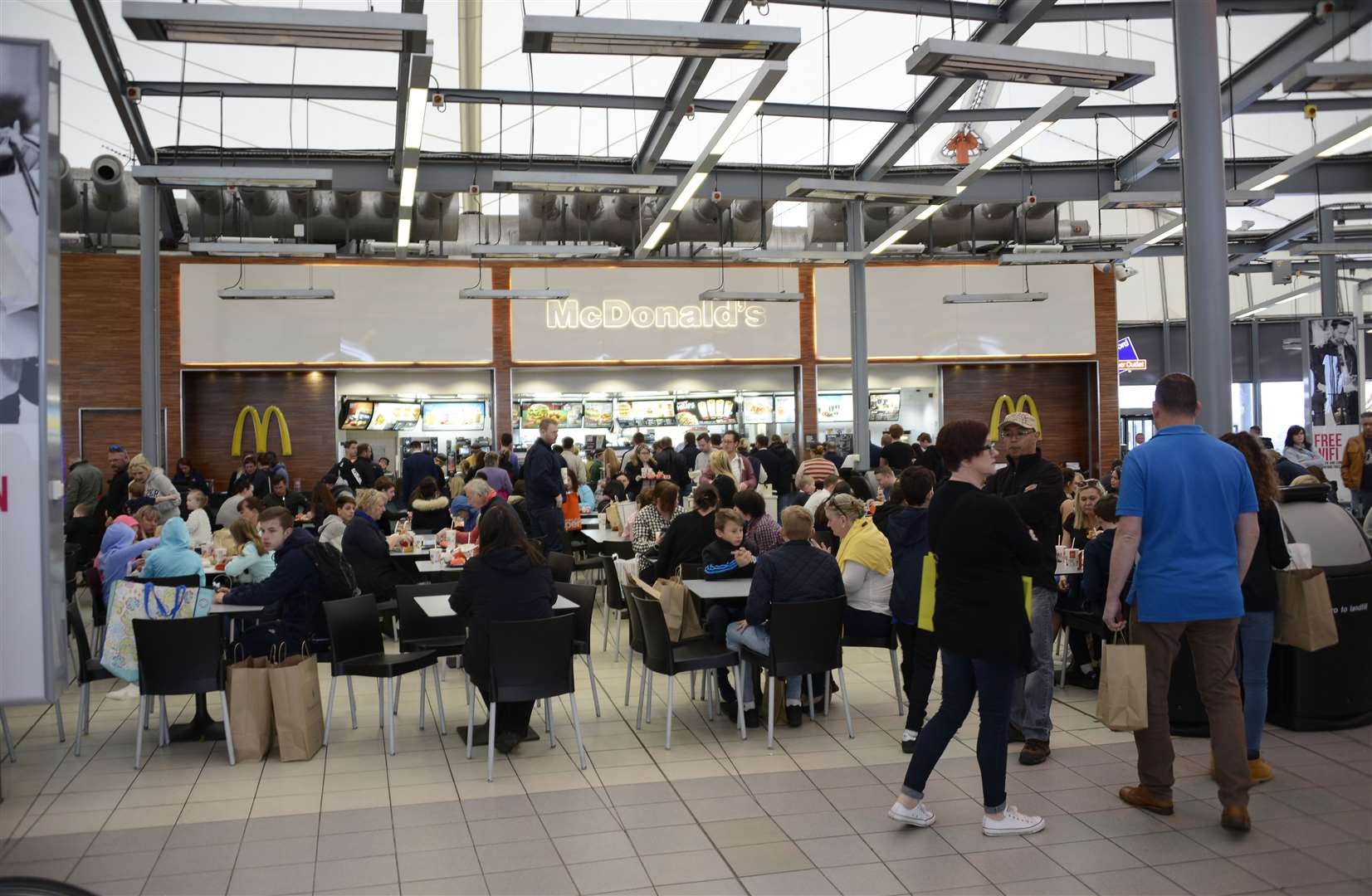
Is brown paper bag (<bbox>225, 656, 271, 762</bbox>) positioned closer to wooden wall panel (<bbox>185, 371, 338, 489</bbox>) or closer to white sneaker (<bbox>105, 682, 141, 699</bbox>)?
white sneaker (<bbox>105, 682, 141, 699</bbox>)

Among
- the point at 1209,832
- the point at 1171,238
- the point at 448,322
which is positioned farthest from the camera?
the point at 1171,238

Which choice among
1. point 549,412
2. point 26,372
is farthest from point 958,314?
point 26,372

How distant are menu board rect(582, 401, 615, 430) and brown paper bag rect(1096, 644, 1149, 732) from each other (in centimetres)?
1232

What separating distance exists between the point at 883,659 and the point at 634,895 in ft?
13.7

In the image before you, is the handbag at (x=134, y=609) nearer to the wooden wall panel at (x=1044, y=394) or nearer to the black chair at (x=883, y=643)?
the black chair at (x=883, y=643)

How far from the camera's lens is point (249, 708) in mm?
5312

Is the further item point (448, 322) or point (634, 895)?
point (448, 322)

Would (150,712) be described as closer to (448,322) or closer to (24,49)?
(24,49)

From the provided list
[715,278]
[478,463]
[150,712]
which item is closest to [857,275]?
[715,278]

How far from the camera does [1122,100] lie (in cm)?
1377

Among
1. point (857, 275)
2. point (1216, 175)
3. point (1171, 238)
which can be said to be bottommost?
point (1216, 175)

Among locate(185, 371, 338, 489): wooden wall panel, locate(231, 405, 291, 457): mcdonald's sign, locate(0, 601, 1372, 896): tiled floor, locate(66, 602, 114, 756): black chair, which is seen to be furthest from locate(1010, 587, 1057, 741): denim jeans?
locate(231, 405, 291, 457): mcdonald's sign

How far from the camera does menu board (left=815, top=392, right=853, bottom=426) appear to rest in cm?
1669

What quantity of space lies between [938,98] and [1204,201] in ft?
18.7
